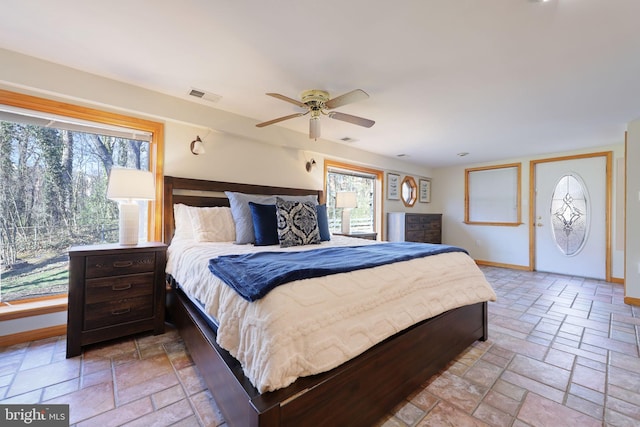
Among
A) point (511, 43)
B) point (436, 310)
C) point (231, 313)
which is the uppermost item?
point (511, 43)

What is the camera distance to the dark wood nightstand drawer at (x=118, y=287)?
2.00 m

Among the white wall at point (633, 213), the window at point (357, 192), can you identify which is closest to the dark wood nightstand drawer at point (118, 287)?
the window at point (357, 192)

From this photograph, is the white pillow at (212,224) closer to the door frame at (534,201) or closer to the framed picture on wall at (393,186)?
the framed picture on wall at (393,186)

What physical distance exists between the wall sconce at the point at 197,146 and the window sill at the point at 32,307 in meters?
1.83

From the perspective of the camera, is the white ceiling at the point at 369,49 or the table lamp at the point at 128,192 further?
the table lamp at the point at 128,192

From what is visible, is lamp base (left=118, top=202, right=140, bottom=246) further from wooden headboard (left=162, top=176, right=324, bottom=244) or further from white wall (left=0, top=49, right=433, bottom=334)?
white wall (left=0, top=49, right=433, bottom=334)

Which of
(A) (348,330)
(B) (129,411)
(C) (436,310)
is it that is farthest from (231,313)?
(C) (436,310)

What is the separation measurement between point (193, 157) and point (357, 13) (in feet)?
7.45

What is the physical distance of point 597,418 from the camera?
4.52 feet

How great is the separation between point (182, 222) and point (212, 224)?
321mm

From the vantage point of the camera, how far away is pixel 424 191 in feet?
20.9

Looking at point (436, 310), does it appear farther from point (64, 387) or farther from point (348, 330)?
point (64, 387)

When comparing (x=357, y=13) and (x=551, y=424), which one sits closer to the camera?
(x=551, y=424)

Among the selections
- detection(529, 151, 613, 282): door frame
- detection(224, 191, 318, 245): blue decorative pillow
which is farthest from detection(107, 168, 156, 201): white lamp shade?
detection(529, 151, 613, 282): door frame
